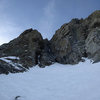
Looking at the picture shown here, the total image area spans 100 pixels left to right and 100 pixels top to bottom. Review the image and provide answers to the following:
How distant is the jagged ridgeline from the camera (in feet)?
80.0

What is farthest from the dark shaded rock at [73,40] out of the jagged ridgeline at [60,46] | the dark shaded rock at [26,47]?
the dark shaded rock at [26,47]

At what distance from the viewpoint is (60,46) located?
30188mm

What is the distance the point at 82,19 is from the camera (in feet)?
111

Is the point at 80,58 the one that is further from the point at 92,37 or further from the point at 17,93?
the point at 17,93

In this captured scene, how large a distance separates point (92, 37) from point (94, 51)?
3.45 metres

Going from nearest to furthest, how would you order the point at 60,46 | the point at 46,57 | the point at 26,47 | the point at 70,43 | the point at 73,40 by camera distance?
the point at 70,43, the point at 73,40, the point at 46,57, the point at 26,47, the point at 60,46

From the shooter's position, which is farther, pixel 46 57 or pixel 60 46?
pixel 60 46

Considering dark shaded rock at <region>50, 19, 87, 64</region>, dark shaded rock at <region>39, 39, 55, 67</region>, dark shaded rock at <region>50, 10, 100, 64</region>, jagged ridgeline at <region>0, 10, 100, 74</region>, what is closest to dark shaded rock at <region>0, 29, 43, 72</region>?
jagged ridgeline at <region>0, 10, 100, 74</region>

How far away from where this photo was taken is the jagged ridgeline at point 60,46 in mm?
24377

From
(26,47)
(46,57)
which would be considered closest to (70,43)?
(46,57)

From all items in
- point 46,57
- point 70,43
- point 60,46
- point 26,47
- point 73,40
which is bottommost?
point 46,57

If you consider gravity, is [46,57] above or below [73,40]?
below

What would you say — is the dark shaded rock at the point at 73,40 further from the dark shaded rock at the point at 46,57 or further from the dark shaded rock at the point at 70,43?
the dark shaded rock at the point at 46,57

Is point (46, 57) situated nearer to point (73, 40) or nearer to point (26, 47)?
point (26, 47)
